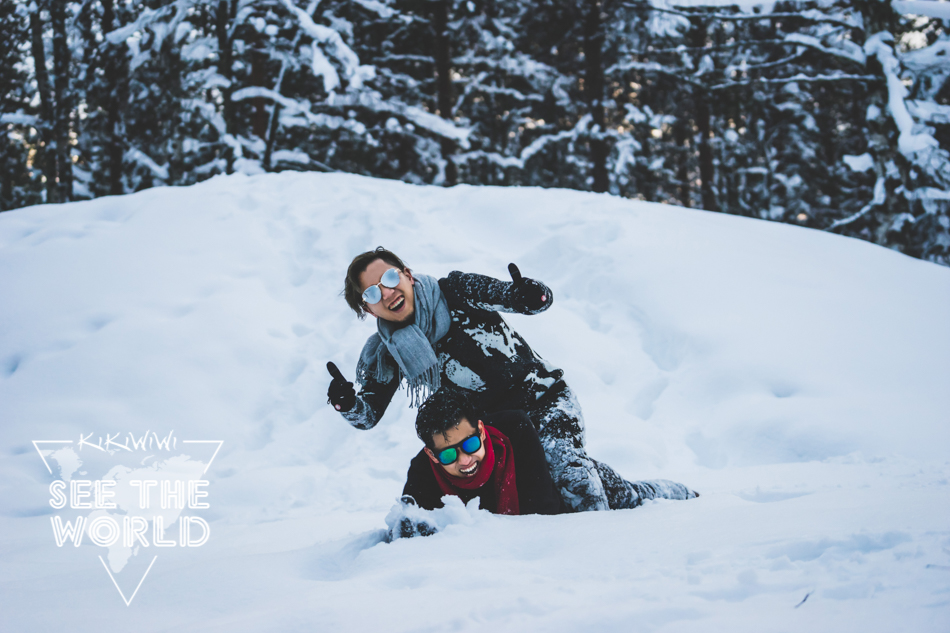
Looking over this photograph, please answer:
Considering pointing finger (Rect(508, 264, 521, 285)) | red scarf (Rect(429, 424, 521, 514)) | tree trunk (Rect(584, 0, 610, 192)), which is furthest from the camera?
tree trunk (Rect(584, 0, 610, 192))

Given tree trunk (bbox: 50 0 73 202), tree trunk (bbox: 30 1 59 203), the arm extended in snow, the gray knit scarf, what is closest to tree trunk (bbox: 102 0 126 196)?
tree trunk (bbox: 50 0 73 202)

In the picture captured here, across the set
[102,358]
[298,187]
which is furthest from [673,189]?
[102,358]

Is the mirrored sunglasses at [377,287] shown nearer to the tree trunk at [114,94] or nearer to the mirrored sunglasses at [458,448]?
the mirrored sunglasses at [458,448]

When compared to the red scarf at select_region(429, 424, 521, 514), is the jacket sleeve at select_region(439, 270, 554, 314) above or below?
above

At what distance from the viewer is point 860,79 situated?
8.71 metres

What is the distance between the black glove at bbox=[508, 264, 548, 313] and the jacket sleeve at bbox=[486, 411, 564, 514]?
459 millimetres

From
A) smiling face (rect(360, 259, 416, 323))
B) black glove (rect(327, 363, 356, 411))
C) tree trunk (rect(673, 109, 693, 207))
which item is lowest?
black glove (rect(327, 363, 356, 411))

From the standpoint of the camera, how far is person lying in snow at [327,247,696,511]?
2500mm

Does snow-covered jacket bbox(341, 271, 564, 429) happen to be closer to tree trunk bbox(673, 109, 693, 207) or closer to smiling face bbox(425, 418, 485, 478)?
smiling face bbox(425, 418, 485, 478)

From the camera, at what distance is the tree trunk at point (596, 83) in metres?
12.4

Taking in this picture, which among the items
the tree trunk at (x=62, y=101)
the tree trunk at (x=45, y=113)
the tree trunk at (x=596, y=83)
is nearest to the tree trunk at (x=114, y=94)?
the tree trunk at (x=62, y=101)

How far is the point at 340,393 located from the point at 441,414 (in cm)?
56

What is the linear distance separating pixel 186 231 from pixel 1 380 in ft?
8.09

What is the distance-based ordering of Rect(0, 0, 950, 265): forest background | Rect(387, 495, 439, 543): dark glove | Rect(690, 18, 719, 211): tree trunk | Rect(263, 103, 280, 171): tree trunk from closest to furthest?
1. Rect(387, 495, 439, 543): dark glove
2. Rect(0, 0, 950, 265): forest background
3. Rect(263, 103, 280, 171): tree trunk
4. Rect(690, 18, 719, 211): tree trunk
